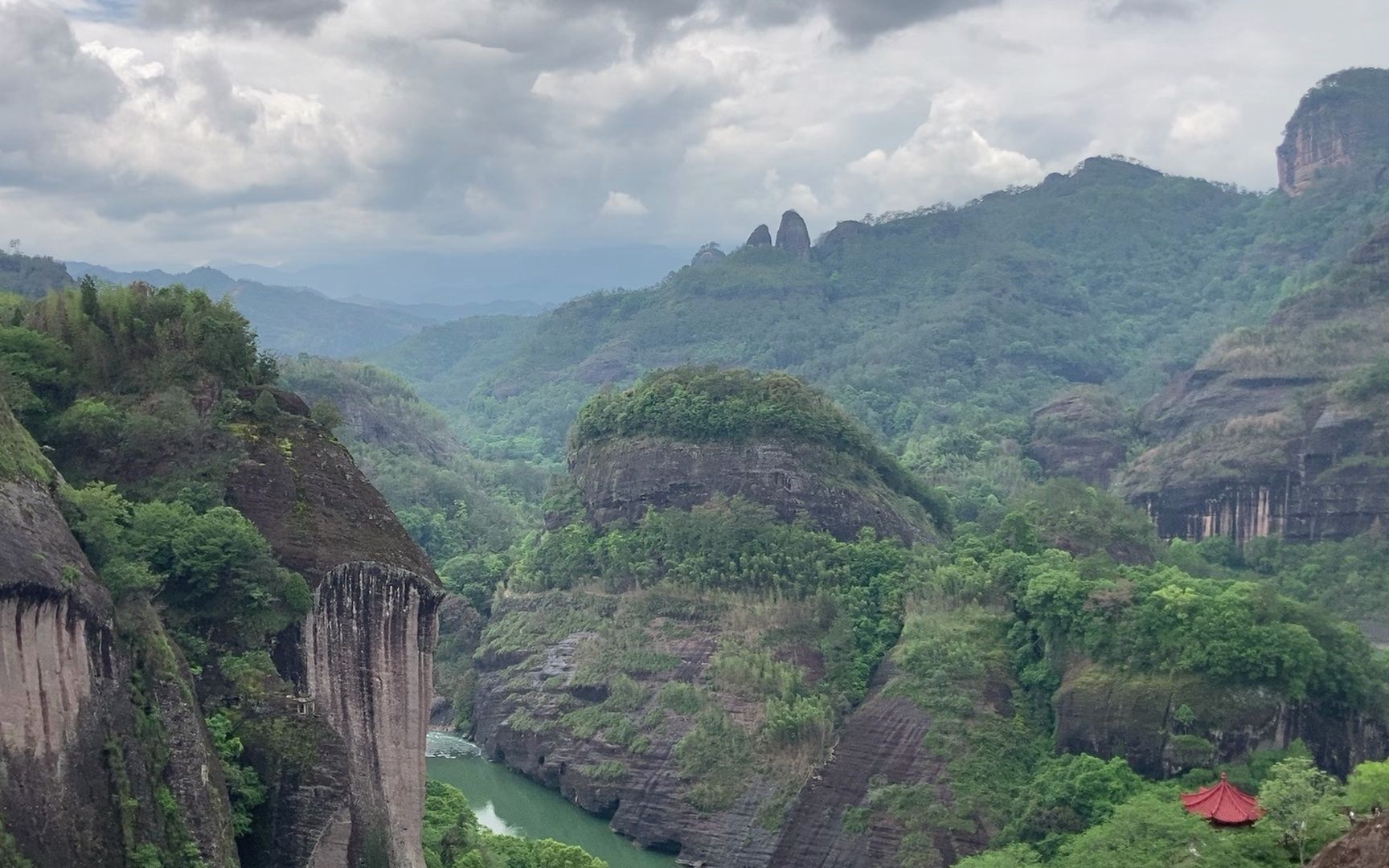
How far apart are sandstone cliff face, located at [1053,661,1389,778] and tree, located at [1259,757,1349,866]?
346 inches

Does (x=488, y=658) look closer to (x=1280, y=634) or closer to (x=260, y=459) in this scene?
(x=1280, y=634)

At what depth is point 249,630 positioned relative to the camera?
26859mm

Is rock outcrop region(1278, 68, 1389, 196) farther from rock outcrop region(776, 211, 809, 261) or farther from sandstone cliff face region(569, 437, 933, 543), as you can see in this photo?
sandstone cliff face region(569, 437, 933, 543)

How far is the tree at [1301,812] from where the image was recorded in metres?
30.0

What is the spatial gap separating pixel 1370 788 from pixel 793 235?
145926 millimetres

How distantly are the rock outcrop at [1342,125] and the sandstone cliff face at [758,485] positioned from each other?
98.3m

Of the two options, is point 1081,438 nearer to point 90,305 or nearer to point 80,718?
point 90,305

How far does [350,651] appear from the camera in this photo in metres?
27.6

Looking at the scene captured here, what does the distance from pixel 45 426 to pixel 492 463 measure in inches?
3805

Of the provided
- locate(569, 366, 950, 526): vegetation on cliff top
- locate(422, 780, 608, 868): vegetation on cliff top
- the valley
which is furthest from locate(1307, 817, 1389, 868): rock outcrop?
locate(569, 366, 950, 526): vegetation on cliff top

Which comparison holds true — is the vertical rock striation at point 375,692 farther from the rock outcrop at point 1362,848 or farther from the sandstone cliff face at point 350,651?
the rock outcrop at point 1362,848

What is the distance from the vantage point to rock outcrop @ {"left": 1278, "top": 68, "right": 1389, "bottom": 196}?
5822 inches

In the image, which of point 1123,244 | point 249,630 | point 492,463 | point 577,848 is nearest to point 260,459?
point 249,630

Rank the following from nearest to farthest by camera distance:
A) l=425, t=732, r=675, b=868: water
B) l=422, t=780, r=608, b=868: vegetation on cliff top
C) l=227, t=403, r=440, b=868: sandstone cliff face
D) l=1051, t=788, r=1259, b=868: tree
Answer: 1. l=227, t=403, r=440, b=868: sandstone cliff face
2. l=1051, t=788, r=1259, b=868: tree
3. l=422, t=780, r=608, b=868: vegetation on cliff top
4. l=425, t=732, r=675, b=868: water
